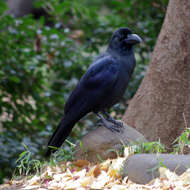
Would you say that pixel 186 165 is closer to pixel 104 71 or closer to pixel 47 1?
pixel 104 71

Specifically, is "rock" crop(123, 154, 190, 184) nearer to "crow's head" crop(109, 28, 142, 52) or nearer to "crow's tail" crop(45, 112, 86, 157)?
"crow's tail" crop(45, 112, 86, 157)

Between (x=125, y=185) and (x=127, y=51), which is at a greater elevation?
(x=127, y=51)

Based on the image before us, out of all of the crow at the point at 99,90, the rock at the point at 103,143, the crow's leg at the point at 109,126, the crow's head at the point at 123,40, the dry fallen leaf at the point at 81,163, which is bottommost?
the dry fallen leaf at the point at 81,163

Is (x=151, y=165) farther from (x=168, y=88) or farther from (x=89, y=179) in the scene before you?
(x=168, y=88)

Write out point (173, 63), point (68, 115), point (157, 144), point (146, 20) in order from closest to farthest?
point (157, 144) → point (68, 115) → point (173, 63) → point (146, 20)

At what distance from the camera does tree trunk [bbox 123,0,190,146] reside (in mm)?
4344

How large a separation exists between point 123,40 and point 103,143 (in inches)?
45.1

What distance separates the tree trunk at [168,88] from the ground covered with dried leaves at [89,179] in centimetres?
132

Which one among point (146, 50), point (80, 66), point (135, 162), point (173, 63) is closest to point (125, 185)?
point (135, 162)

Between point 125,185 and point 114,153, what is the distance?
65cm

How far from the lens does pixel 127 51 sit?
3.81 m

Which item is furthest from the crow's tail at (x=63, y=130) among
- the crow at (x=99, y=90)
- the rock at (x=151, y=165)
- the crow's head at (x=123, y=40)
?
the rock at (x=151, y=165)

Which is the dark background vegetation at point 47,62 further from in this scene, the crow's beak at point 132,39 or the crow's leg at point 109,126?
the crow's beak at point 132,39

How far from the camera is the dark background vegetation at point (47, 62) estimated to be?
5273 mm
